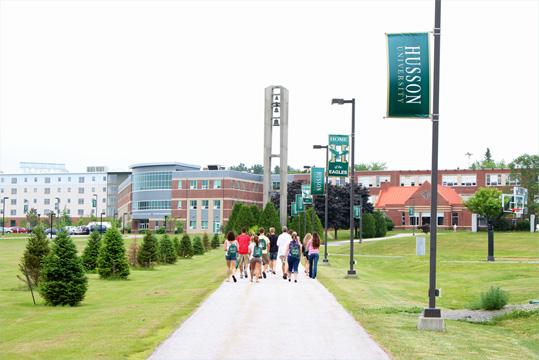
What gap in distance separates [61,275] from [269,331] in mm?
9140

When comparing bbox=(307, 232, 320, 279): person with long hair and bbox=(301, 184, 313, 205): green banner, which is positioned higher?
bbox=(301, 184, 313, 205): green banner

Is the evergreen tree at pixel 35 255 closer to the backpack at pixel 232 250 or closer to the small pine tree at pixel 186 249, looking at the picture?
the backpack at pixel 232 250

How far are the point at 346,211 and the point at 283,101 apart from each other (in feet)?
78.1

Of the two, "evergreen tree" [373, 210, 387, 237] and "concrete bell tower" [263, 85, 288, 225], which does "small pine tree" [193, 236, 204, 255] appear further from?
"evergreen tree" [373, 210, 387, 237]

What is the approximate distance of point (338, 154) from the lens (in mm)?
38031

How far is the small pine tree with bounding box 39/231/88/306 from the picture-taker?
21.8 metres

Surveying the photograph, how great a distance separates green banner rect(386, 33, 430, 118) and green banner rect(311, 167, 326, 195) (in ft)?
112

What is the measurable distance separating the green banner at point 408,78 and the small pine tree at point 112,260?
2001 cm

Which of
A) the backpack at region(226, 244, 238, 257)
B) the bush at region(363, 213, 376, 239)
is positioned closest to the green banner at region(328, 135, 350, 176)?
the backpack at region(226, 244, 238, 257)

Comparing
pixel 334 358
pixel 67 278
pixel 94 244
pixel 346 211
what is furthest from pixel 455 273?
pixel 346 211

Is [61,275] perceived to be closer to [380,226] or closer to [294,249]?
[294,249]

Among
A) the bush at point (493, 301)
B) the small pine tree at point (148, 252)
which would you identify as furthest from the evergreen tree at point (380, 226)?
the bush at point (493, 301)

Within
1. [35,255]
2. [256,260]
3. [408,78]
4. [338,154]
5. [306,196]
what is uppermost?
[338,154]

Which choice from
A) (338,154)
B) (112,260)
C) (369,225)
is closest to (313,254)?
(112,260)
